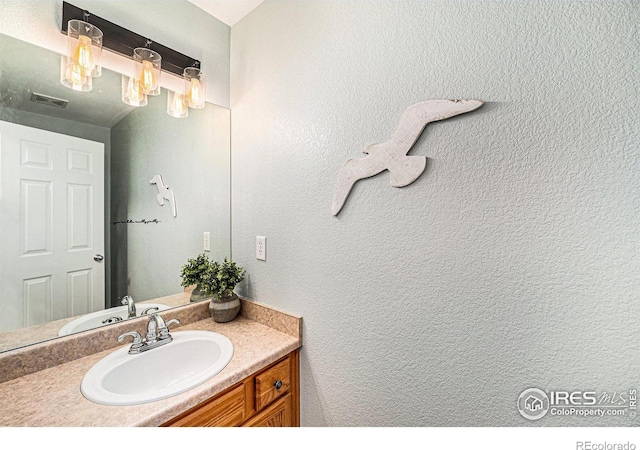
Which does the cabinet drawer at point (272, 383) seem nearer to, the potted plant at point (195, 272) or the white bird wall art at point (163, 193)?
the potted plant at point (195, 272)

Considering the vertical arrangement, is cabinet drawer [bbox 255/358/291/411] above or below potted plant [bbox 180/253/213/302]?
below

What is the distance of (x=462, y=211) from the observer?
79cm

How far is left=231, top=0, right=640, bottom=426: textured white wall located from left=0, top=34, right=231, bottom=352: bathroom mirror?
483 mm

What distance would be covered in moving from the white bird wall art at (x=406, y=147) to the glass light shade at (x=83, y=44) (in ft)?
3.54

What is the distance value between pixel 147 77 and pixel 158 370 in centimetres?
123

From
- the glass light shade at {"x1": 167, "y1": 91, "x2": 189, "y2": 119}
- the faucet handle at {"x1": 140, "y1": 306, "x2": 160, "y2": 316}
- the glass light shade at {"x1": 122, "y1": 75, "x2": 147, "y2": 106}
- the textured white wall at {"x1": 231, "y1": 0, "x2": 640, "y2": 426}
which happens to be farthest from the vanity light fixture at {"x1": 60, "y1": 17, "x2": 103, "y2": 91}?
the faucet handle at {"x1": 140, "y1": 306, "x2": 160, "y2": 316}

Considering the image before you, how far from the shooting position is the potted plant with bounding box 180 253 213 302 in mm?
1307

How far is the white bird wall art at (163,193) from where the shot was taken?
1268 mm

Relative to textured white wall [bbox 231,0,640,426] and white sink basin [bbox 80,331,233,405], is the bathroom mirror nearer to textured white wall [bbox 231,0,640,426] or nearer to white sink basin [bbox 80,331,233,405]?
white sink basin [bbox 80,331,233,405]

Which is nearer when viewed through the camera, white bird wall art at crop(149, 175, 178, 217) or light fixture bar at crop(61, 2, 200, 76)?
light fixture bar at crop(61, 2, 200, 76)

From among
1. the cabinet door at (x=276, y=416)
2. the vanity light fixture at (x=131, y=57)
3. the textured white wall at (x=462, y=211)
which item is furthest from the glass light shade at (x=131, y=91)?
the cabinet door at (x=276, y=416)

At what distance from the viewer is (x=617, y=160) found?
1.99 feet
